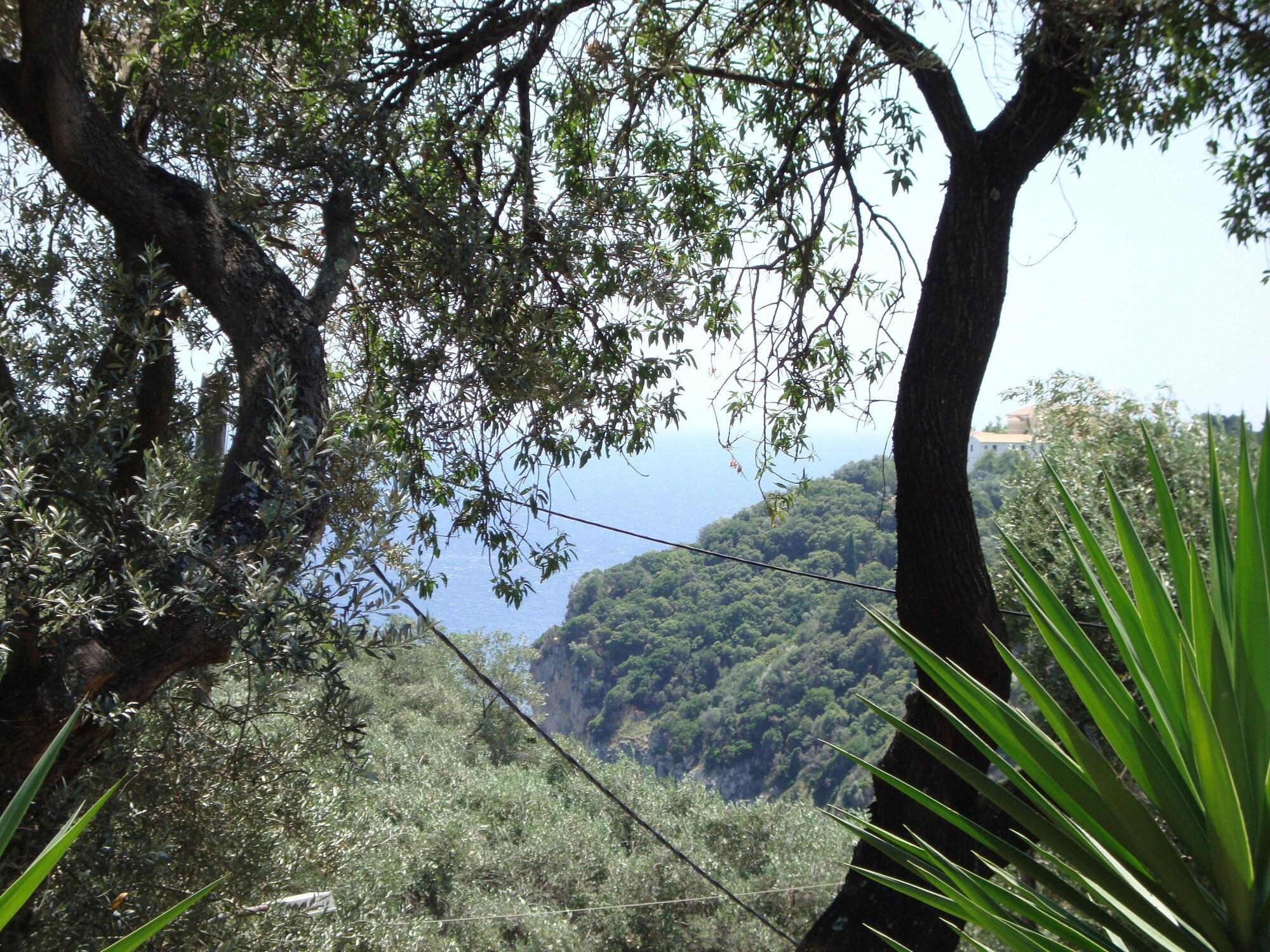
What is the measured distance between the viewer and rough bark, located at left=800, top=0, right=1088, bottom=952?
322 centimetres

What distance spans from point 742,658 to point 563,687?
724cm

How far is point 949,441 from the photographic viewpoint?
3438 millimetres

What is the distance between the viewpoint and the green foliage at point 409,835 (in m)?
3.46

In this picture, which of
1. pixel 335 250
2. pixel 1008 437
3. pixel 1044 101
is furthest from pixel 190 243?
pixel 1008 437

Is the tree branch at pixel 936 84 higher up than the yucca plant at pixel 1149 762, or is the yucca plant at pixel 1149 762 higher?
the tree branch at pixel 936 84

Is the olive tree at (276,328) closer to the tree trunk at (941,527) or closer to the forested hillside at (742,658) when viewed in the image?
the tree trunk at (941,527)

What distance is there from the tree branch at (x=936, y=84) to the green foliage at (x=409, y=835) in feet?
9.97

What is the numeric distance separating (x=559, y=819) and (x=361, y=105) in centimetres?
1165

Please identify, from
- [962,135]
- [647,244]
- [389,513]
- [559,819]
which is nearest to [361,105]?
[647,244]

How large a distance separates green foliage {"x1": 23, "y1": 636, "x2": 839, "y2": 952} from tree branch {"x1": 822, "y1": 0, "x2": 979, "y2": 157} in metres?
3.04

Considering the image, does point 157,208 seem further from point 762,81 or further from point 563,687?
point 563,687

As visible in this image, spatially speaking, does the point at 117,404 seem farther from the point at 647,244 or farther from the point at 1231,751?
the point at 1231,751

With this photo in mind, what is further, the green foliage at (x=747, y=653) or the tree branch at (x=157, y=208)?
the green foliage at (x=747, y=653)

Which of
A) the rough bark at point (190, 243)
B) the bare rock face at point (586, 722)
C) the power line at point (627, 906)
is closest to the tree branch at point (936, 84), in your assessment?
the rough bark at point (190, 243)
